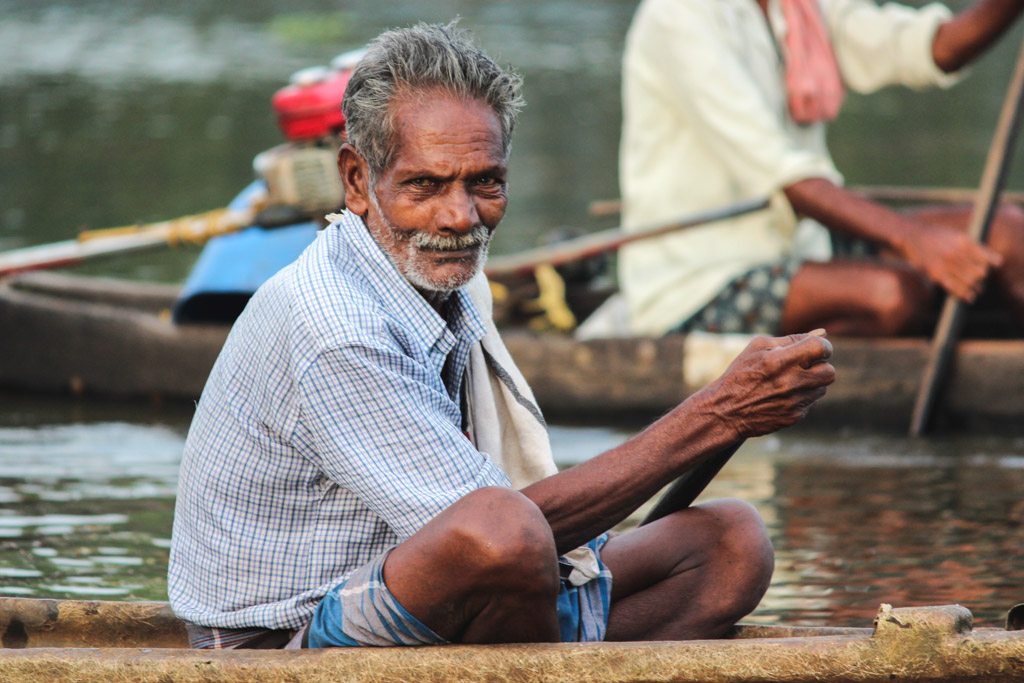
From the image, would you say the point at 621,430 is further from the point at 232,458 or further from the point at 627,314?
the point at 232,458

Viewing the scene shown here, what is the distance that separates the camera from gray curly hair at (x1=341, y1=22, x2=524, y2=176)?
2.46 metres

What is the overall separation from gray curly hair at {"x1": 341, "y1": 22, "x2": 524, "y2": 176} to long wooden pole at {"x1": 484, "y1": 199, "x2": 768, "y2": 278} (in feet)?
8.65

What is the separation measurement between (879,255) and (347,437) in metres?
3.49

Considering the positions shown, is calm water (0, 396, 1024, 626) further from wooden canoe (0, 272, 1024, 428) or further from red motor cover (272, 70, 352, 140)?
red motor cover (272, 70, 352, 140)

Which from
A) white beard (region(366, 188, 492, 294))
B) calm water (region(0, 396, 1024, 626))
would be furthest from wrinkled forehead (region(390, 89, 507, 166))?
calm water (region(0, 396, 1024, 626))

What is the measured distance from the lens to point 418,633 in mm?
2395

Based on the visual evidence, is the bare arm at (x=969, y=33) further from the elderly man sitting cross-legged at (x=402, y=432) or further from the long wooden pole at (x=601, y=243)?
the elderly man sitting cross-legged at (x=402, y=432)

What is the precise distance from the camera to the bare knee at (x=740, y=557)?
9.16ft

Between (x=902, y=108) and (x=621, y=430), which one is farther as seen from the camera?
(x=902, y=108)

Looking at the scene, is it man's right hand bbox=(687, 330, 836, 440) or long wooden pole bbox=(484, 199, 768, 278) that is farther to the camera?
long wooden pole bbox=(484, 199, 768, 278)

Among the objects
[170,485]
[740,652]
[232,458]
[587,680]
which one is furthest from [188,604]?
[170,485]

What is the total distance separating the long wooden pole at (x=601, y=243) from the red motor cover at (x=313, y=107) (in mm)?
688

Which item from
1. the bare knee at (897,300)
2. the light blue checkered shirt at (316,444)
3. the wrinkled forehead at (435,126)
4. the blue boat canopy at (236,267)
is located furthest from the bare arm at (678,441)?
the blue boat canopy at (236,267)

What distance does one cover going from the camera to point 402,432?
2355 millimetres
